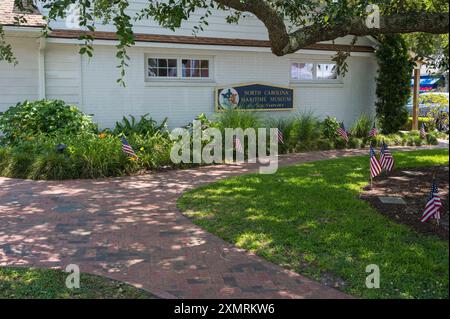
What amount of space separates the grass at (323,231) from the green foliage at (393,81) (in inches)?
273

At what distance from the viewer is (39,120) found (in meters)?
11.7

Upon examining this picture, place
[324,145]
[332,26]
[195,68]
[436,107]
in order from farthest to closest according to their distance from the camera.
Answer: [195,68] < [324,145] < [436,107] < [332,26]

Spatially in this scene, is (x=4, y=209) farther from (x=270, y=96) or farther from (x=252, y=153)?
(x=270, y=96)

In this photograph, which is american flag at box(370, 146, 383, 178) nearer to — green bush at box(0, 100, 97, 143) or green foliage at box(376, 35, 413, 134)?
green bush at box(0, 100, 97, 143)

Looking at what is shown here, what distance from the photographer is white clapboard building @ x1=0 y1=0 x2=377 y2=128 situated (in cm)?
1280

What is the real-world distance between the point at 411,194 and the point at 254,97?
788 centimetres

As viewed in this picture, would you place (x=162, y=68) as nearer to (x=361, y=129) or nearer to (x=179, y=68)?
(x=179, y=68)

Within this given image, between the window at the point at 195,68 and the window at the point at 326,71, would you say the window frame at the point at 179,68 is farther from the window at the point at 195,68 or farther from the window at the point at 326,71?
the window at the point at 326,71

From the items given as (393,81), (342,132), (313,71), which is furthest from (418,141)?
(313,71)

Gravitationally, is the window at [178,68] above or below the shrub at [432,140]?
above

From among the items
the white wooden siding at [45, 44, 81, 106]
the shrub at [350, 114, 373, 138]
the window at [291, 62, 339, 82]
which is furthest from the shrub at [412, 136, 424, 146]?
the white wooden siding at [45, 44, 81, 106]

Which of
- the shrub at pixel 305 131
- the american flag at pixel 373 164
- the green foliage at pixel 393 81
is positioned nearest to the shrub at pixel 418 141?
the green foliage at pixel 393 81

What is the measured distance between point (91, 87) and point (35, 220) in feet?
22.1

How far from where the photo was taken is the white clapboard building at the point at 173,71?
1280 cm
